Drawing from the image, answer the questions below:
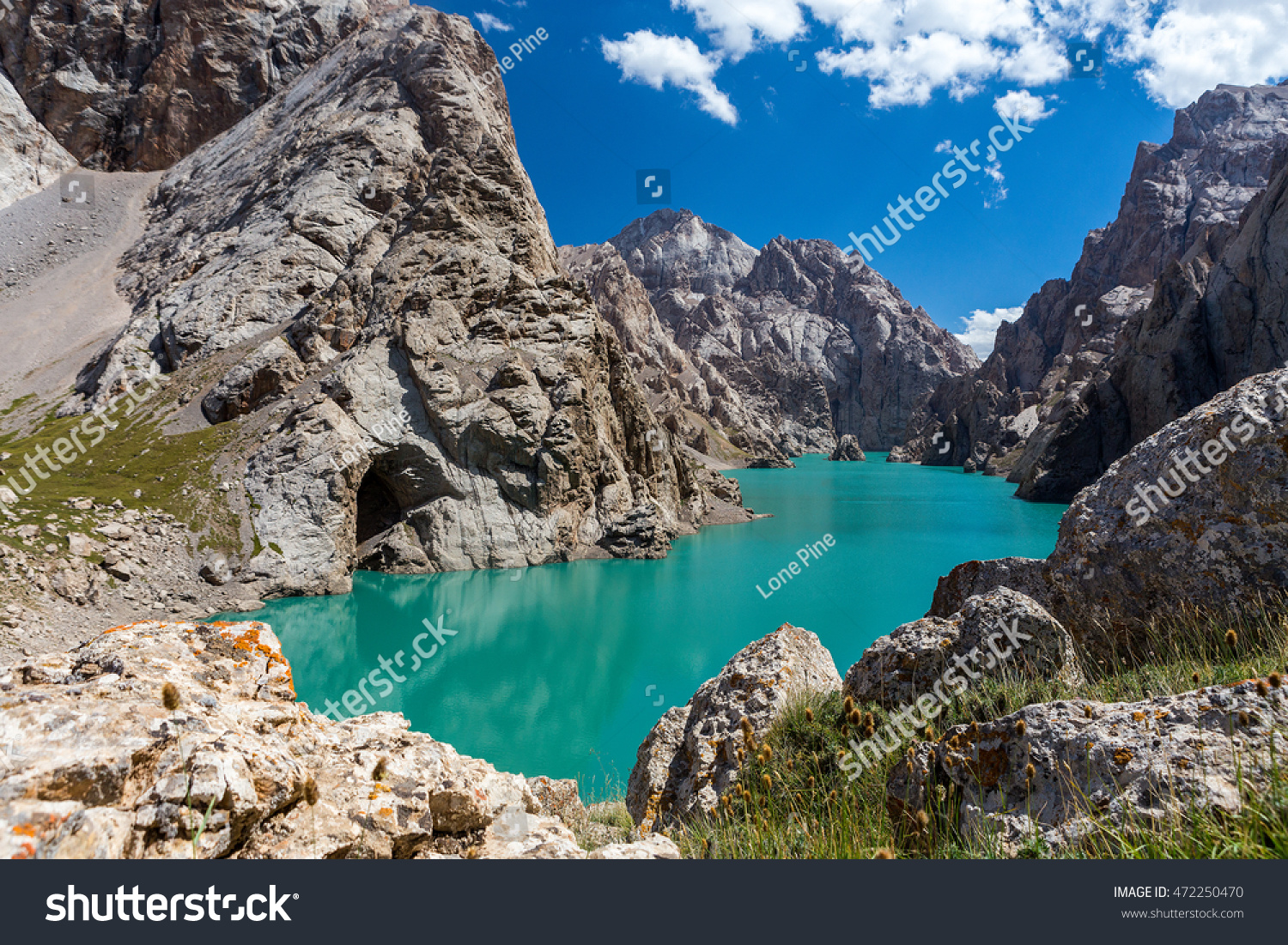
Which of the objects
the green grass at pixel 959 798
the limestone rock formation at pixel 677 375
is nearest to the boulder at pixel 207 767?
the green grass at pixel 959 798

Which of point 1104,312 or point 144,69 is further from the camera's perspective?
point 1104,312

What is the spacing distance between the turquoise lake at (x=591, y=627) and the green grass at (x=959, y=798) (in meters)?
6.28

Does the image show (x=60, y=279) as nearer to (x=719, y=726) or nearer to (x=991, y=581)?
(x=719, y=726)

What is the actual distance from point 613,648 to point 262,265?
39.1 metres

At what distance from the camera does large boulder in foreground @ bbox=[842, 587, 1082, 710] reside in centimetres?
520

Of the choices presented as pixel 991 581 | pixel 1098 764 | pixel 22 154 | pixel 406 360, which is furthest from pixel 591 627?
pixel 22 154

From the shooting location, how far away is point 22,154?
231 feet

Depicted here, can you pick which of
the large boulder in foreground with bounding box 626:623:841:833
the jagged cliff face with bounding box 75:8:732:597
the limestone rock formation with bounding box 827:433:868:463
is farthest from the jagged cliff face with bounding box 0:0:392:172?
the limestone rock formation with bounding box 827:433:868:463

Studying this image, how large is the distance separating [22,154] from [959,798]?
4273 inches

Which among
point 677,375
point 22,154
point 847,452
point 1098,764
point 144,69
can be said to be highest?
point 677,375

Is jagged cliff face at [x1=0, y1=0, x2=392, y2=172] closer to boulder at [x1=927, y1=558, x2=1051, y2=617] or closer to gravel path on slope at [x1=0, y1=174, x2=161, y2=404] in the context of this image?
gravel path on slope at [x1=0, y1=174, x2=161, y2=404]

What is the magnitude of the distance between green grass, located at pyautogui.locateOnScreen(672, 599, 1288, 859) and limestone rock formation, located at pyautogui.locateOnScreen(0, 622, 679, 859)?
96 cm

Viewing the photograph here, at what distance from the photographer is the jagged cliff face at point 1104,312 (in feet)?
217
